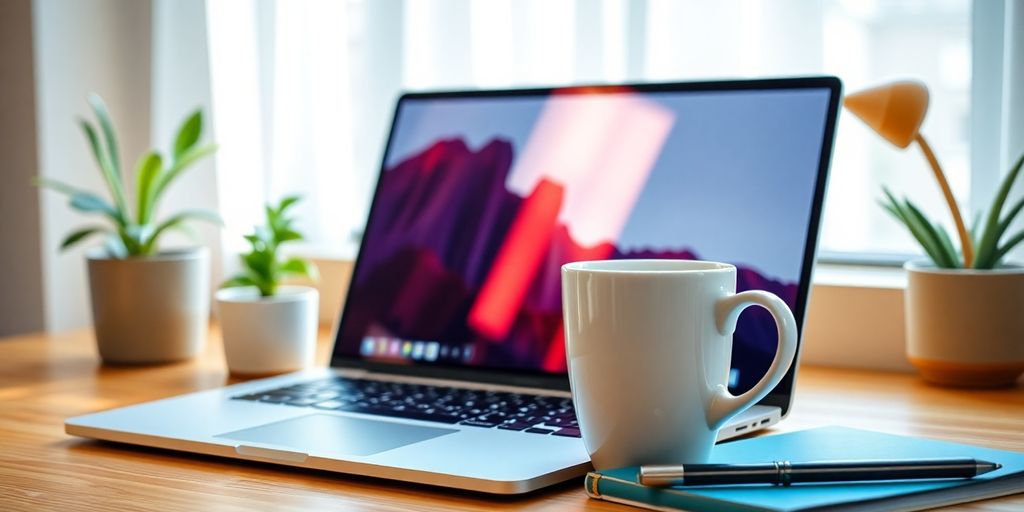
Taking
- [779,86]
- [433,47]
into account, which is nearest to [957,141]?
[779,86]

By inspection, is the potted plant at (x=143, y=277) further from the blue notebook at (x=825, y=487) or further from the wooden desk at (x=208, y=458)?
the blue notebook at (x=825, y=487)

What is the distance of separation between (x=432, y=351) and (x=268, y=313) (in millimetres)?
191

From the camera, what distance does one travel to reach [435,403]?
0.88 m

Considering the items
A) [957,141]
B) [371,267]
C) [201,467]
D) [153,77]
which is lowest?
[201,467]

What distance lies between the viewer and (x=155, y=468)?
75 cm

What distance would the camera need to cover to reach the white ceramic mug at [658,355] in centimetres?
61

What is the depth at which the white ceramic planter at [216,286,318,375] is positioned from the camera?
1.10 meters

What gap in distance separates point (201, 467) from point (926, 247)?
2.25 ft

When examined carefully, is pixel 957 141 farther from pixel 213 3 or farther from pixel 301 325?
pixel 213 3

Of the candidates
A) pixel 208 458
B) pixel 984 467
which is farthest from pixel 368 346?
pixel 984 467

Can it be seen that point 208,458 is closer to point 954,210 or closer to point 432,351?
point 432,351

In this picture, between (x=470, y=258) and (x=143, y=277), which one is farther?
(x=143, y=277)

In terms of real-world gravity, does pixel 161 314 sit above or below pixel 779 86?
below

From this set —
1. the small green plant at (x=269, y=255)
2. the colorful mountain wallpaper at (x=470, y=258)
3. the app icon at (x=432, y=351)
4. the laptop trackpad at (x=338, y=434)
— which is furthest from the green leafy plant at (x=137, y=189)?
the laptop trackpad at (x=338, y=434)
